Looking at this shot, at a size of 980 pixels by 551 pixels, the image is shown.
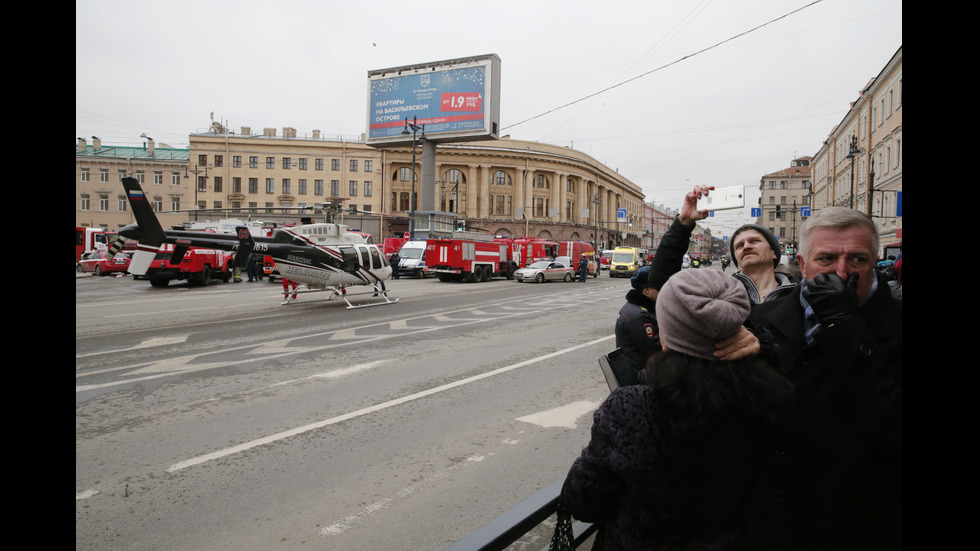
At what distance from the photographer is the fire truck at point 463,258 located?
1147 inches

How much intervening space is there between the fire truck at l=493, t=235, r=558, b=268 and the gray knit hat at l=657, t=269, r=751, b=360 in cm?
3480

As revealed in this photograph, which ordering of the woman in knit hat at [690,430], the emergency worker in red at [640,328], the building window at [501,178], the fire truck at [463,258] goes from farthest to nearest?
the building window at [501,178] < the fire truck at [463,258] < the emergency worker in red at [640,328] < the woman in knit hat at [690,430]

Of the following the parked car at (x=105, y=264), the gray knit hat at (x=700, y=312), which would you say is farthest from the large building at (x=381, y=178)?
the gray knit hat at (x=700, y=312)

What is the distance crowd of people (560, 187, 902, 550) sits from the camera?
150cm

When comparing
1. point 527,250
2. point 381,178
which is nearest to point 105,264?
point 527,250

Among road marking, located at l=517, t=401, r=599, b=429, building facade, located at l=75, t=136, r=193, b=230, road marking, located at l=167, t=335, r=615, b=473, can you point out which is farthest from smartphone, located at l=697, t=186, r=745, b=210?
building facade, located at l=75, t=136, r=193, b=230

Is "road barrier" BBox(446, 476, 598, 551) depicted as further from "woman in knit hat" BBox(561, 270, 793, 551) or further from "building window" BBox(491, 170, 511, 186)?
"building window" BBox(491, 170, 511, 186)

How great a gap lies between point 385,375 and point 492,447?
121 inches

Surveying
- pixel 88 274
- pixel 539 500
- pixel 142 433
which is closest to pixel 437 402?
pixel 142 433

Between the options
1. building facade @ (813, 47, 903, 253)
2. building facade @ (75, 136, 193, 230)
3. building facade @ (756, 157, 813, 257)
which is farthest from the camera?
building facade @ (756, 157, 813, 257)

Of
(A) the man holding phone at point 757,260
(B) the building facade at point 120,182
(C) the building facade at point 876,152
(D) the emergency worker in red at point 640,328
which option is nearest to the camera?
(D) the emergency worker in red at point 640,328

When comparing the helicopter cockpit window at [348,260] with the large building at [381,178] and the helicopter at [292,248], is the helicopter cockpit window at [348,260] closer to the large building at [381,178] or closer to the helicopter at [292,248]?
the helicopter at [292,248]

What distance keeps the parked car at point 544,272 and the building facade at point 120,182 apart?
5267 cm
